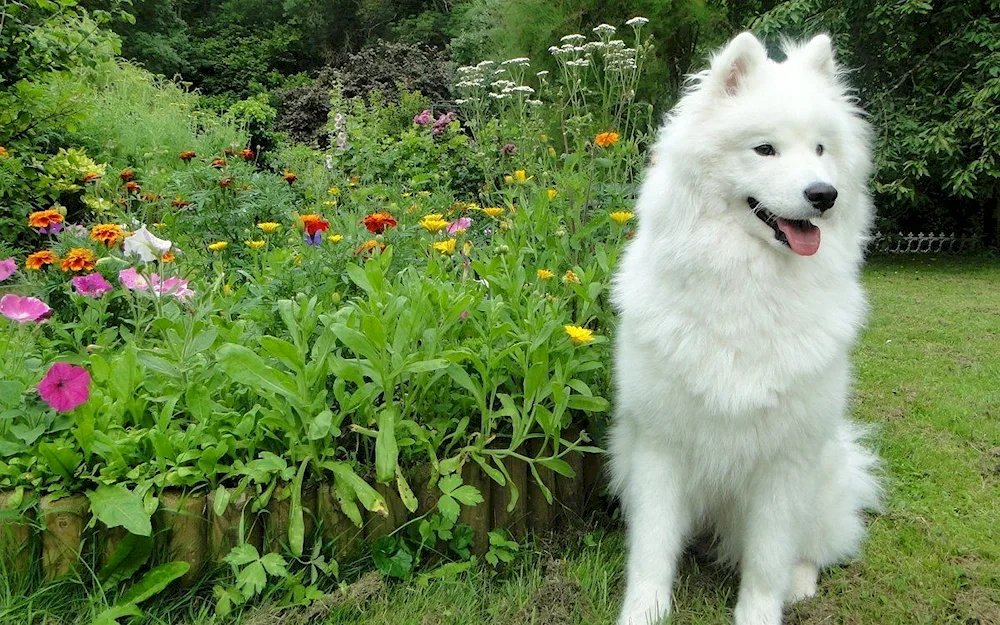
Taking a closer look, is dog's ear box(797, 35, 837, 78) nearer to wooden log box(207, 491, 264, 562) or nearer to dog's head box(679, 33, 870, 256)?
dog's head box(679, 33, 870, 256)

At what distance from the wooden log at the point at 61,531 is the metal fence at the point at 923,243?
37.2ft

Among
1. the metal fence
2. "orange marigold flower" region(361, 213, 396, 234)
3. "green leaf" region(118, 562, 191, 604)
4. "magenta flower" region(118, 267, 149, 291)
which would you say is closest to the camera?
"green leaf" region(118, 562, 191, 604)

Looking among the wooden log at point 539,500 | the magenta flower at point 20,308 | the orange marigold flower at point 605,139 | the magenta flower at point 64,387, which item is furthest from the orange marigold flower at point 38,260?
the orange marigold flower at point 605,139

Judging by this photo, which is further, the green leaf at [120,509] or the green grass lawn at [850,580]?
the green grass lawn at [850,580]

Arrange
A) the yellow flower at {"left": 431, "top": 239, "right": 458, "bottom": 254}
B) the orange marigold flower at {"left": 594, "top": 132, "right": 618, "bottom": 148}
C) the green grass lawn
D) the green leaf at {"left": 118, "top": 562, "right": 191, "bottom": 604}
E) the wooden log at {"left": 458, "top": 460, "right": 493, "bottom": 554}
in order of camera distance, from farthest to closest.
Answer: the orange marigold flower at {"left": 594, "top": 132, "right": 618, "bottom": 148} < the yellow flower at {"left": 431, "top": 239, "right": 458, "bottom": 254} < the wooden log at {"left": 458, "top": 460, "right": 493, "bottom": 554} < the green grass lawn < the green leaf at {"left": 118, "top": 562, "right": 191, "bottom": 604}

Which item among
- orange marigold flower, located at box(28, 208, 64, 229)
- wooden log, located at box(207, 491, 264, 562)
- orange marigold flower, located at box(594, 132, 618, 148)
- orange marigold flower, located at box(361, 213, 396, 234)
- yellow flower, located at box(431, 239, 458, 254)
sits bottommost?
wooden log, located at box(207, 491, 264, 562)

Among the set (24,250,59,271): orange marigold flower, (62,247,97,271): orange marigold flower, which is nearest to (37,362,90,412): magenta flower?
(62,247,97,271): orange marigold flower

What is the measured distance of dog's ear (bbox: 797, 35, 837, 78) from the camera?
6.64ft

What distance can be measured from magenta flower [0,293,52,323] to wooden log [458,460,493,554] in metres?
1.42

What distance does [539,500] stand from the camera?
2.44 meters

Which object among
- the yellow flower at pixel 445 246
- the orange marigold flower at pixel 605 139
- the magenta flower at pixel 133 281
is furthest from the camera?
the orange marigold flower at pixel 605 139

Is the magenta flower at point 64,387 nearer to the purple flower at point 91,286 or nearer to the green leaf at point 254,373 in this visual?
the green leaf at point 254,373

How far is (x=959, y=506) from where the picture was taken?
290 cm

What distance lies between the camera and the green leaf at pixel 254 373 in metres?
1.95
